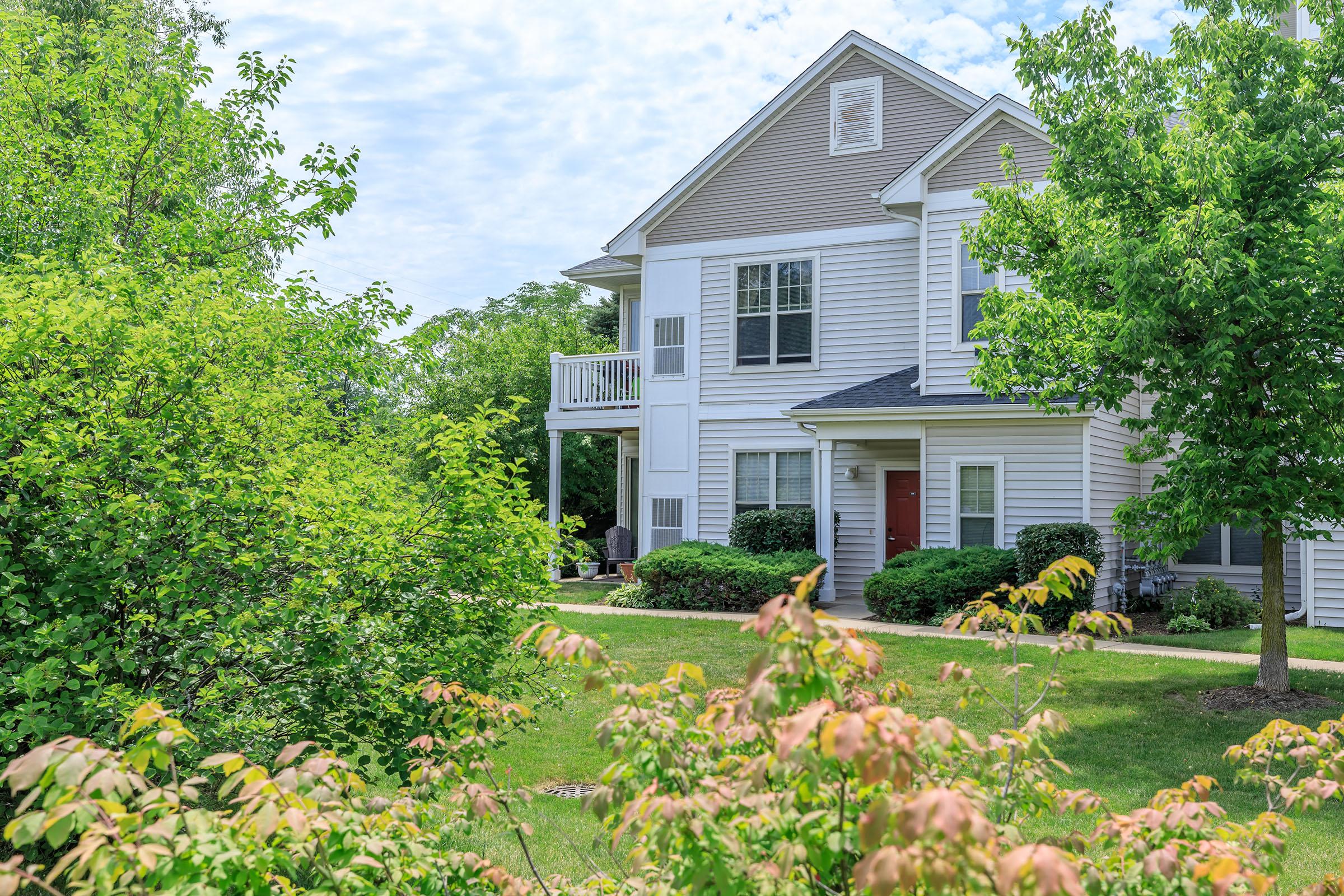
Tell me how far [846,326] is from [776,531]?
12.5 feet

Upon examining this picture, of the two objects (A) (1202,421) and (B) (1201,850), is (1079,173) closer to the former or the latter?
(A) (1202,421)

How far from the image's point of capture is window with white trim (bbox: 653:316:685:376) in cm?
1883

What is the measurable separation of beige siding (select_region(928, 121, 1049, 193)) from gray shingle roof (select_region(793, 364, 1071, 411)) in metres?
3.05

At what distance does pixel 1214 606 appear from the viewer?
14.1 meters

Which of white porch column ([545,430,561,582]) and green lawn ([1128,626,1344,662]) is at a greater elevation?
white porch column ([545,430,561,582])

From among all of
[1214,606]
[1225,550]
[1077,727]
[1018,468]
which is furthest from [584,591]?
[1077,727]

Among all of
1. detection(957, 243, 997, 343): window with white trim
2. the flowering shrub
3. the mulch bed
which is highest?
detection(957, 243, 997, 343): window with white trim

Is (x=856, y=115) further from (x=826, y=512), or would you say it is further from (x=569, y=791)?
(x=569, y=791)

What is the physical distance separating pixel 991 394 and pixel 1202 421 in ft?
7.21

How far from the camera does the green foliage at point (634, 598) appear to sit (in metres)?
16.4

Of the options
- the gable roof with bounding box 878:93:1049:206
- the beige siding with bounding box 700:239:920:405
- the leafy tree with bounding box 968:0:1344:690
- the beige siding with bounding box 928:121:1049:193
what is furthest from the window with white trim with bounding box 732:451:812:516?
the leafy tree with bounding box 968:0:1344:690

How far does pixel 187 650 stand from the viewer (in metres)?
4.45

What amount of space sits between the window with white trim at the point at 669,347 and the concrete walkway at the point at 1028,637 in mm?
4853

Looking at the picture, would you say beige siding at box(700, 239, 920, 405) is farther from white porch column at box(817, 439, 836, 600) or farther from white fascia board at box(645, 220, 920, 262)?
white porch column at box(817, 439, 836, 600)
